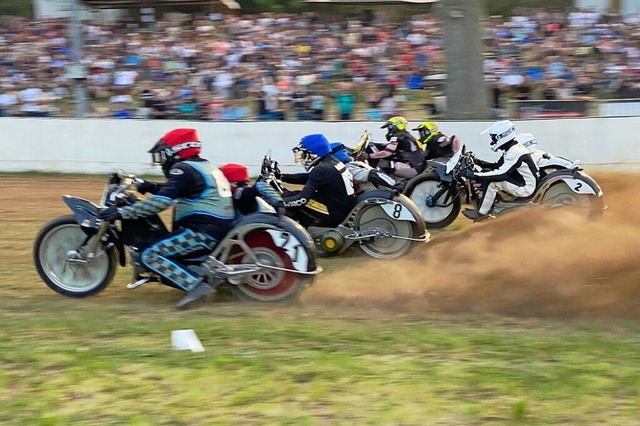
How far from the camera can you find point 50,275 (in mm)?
7391

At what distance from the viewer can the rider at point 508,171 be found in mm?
10758

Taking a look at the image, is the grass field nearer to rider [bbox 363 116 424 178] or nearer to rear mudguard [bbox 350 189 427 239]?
rear mudguard [bbox 350 189 427 239]

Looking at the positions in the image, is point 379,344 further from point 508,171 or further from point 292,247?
point 508,171

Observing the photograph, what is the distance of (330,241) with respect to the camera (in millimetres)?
9281

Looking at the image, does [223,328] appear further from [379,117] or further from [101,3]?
[101,3]

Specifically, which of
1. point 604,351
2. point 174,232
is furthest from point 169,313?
point 604,351

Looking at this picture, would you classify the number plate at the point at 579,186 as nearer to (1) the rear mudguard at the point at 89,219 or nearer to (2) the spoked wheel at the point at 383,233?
(2) the spoked wheel at the point at 383,233

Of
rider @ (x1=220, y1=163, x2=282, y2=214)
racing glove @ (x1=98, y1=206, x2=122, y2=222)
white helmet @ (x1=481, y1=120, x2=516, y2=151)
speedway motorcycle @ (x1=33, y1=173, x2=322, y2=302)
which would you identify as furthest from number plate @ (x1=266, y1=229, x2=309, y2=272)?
white helmet @ (x1=481, y1=120, x2=516, y2=151)

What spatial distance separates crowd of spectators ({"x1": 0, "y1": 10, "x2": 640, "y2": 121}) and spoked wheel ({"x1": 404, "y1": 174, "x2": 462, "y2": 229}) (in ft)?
19.1

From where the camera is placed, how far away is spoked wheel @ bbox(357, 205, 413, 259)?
30.4 ft

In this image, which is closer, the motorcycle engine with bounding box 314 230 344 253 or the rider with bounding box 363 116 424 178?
the motorcycle engine with bounding box 314 230 344 253

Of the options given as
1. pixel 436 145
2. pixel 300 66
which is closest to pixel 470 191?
pixel 436 145

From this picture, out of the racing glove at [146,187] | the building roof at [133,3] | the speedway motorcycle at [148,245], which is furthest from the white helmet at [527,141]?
the building roof at [133,3]

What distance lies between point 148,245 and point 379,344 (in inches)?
94.2
